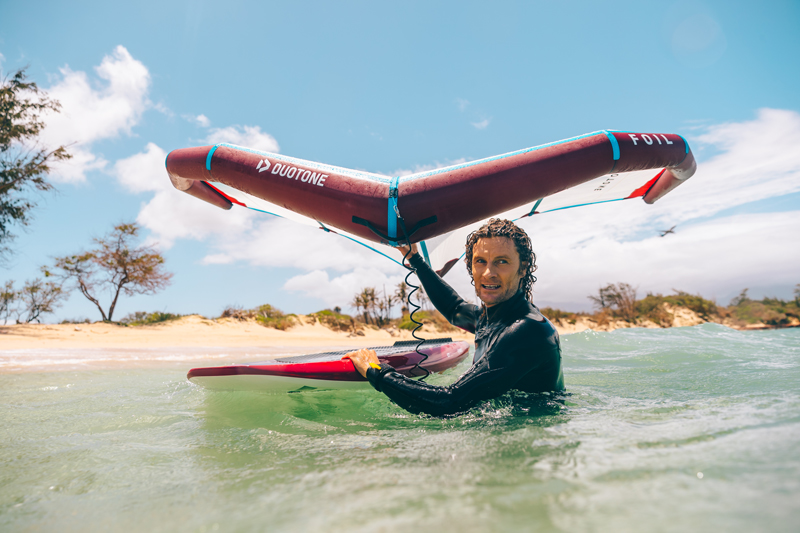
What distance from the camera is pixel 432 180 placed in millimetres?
2518

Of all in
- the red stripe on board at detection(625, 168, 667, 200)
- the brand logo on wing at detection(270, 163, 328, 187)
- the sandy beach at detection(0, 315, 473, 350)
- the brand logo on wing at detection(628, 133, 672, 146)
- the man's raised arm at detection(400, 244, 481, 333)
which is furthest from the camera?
the sandy beach at detection(0, 315, 473, 350)

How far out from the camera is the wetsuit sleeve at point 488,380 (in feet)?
6.49

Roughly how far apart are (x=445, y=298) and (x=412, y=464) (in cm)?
191

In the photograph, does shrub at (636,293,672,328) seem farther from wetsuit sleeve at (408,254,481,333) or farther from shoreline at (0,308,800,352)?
wetsuit sleeve at (408,254,481,333)

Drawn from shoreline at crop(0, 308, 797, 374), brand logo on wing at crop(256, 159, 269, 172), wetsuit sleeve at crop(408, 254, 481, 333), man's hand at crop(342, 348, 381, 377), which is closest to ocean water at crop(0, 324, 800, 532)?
man's hand at crop(342, 348, 381, 377)

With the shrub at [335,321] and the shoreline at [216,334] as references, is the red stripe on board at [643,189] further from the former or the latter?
the shrub at [335,321]

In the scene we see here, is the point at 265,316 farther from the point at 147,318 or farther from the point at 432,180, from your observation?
the point at 432,180

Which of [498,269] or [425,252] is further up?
[425,252]

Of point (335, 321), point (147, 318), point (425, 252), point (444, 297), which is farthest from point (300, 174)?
point (147, 318)

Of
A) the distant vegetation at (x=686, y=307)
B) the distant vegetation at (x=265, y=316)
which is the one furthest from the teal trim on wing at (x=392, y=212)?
the distant vegetation at (x=686, y=307)

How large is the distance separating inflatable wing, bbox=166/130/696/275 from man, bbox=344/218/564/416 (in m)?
0.28

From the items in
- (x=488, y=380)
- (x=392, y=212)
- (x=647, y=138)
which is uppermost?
(x=647, y=138)

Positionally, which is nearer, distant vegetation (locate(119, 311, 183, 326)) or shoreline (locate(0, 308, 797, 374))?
shoreline (locate(0, 308, 797, 374))

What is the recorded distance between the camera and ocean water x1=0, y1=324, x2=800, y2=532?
98cm
